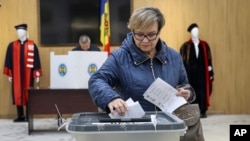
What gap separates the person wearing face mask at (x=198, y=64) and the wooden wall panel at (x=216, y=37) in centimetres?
33

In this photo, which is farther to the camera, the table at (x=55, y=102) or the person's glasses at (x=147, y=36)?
the table at (x=55, y=102)

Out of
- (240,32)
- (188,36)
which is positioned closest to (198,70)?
(188,36)

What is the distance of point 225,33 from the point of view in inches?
307

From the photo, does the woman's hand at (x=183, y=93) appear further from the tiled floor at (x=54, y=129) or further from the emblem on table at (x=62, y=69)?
the emblem on table at (x=62, y=69)

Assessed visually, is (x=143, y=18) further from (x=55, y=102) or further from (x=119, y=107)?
(x=55, y=102)

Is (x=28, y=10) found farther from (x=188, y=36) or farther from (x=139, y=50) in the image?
(x=139, y=50)

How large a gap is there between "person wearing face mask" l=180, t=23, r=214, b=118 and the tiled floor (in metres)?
0.44

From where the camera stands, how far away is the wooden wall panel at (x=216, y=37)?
7.50m

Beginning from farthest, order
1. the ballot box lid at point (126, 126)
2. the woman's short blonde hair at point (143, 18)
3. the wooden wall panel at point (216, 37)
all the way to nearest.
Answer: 1. the wooden wall panel at point (216, 37)
2. the woman's short blonde hair at point (143, 18)
3. the ballot box lid at point (126, 126)

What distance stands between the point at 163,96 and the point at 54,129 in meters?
4.91

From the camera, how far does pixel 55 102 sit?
19.6ft

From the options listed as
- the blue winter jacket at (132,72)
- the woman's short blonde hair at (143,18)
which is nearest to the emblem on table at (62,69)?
the blue winter jacket at (132,72)

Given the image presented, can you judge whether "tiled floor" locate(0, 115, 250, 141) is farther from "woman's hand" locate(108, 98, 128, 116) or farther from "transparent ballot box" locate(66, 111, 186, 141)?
"transparent ballot box" locate(66, 111, 186, 141)

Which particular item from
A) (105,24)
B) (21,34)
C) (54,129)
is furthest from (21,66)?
(105,24)
